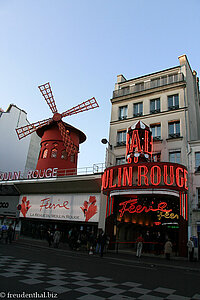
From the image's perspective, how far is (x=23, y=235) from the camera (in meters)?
22.2

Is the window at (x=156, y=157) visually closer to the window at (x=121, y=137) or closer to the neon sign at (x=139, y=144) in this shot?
the neon sign at (x=139, y=144)

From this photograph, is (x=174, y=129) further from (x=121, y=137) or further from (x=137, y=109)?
(x=121, y=137)

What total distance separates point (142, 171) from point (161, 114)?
5424mm

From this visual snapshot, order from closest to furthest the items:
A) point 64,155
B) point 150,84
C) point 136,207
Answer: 1. point 136,207
2. point 150,84
3. point 64,155

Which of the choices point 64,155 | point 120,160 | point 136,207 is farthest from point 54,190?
point 136,207

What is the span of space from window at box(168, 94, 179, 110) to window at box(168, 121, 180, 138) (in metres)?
1.23

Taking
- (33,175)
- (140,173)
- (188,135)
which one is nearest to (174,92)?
(188,135)

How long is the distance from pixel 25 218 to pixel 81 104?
13010 mm

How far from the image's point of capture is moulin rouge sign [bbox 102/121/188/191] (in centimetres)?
1317

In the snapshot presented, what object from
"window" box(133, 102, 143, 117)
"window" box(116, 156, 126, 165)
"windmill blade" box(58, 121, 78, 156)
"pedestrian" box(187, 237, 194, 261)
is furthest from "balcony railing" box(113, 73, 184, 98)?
"pedestrian" box(187, 237, 194, 261)

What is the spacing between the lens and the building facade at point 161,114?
15.7 m

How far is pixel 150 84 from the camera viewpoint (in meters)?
18.6

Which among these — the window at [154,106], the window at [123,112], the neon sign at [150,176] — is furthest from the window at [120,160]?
the window at [154,106]

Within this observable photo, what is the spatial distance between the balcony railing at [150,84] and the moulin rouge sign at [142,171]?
15.4ft
